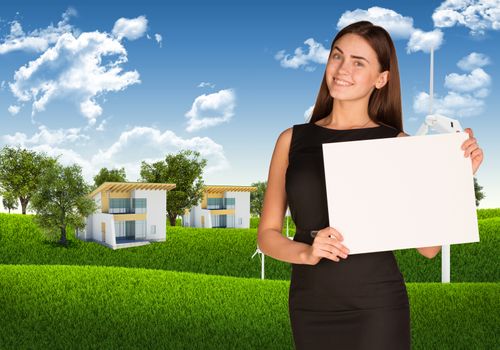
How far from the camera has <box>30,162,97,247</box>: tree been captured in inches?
1212

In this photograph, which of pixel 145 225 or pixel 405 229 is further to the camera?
pixel 145 225

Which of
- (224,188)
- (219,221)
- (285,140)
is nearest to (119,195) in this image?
(219,221)

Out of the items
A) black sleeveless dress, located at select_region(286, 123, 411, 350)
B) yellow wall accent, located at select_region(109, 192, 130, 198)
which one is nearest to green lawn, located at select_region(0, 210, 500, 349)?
black sleeveless dress, located at select_region(286, 123, 411, 350)

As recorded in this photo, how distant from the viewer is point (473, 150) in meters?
2.95

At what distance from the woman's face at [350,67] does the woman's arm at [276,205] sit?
37cm

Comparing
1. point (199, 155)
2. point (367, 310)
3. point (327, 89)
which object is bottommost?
point (367, 310)

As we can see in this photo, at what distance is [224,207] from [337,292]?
4079 cm

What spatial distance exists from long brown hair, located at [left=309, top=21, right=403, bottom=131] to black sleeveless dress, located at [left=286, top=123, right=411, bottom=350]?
359mm

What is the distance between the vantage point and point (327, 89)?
10.6 ft

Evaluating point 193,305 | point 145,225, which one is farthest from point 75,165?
point 193,305

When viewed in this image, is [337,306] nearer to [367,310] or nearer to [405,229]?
[367,310]

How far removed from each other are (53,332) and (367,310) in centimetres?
931

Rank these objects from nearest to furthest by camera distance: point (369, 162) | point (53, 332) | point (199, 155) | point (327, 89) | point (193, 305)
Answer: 1. point (369, 162)
2. point (327, 89)
3. point (53, 332)
4. point (193, 305)
5. point (199, 155)

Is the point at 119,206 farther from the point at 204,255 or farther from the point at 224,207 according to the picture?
the point at 224,207
